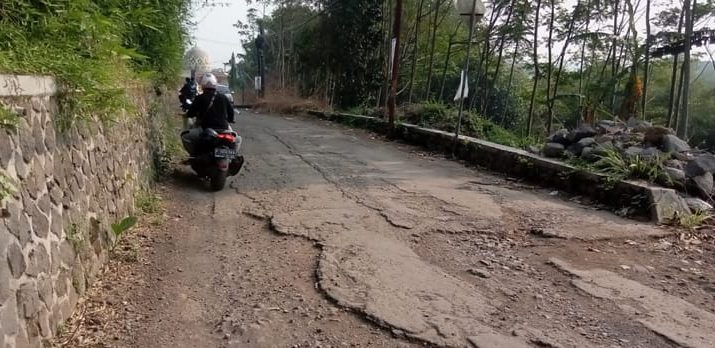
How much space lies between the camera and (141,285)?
11.8ft

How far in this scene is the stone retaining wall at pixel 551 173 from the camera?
5.31 metres

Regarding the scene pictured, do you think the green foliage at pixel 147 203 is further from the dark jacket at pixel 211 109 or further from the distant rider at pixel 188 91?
the distant rider at pixel 188 91

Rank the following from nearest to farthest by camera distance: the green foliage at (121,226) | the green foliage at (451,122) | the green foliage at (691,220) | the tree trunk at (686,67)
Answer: the green foliage at (121,226), the green foliage at (691,220), the green foliage at (451,122), the tree trunk at (686,67)

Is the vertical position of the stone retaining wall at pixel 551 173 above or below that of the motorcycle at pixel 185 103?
below

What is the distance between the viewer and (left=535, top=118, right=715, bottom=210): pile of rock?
18.4ft

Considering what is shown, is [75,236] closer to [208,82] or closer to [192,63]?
[208,82]

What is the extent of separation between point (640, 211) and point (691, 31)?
12202mm

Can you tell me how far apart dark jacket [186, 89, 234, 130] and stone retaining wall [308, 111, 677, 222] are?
3948mm

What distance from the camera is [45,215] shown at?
9.18 ft

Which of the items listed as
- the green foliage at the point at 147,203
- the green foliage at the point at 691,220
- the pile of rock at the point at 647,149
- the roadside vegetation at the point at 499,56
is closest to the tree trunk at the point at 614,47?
the roadside vegetation at the point at 499,56

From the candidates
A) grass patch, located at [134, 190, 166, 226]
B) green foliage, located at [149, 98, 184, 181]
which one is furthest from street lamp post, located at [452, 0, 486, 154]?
grass patch, located at [134, 190, 166, 226]

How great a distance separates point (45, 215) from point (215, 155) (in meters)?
3.37

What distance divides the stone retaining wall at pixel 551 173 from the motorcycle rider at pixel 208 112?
3.79 m

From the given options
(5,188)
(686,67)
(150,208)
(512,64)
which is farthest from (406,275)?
(512,64)
